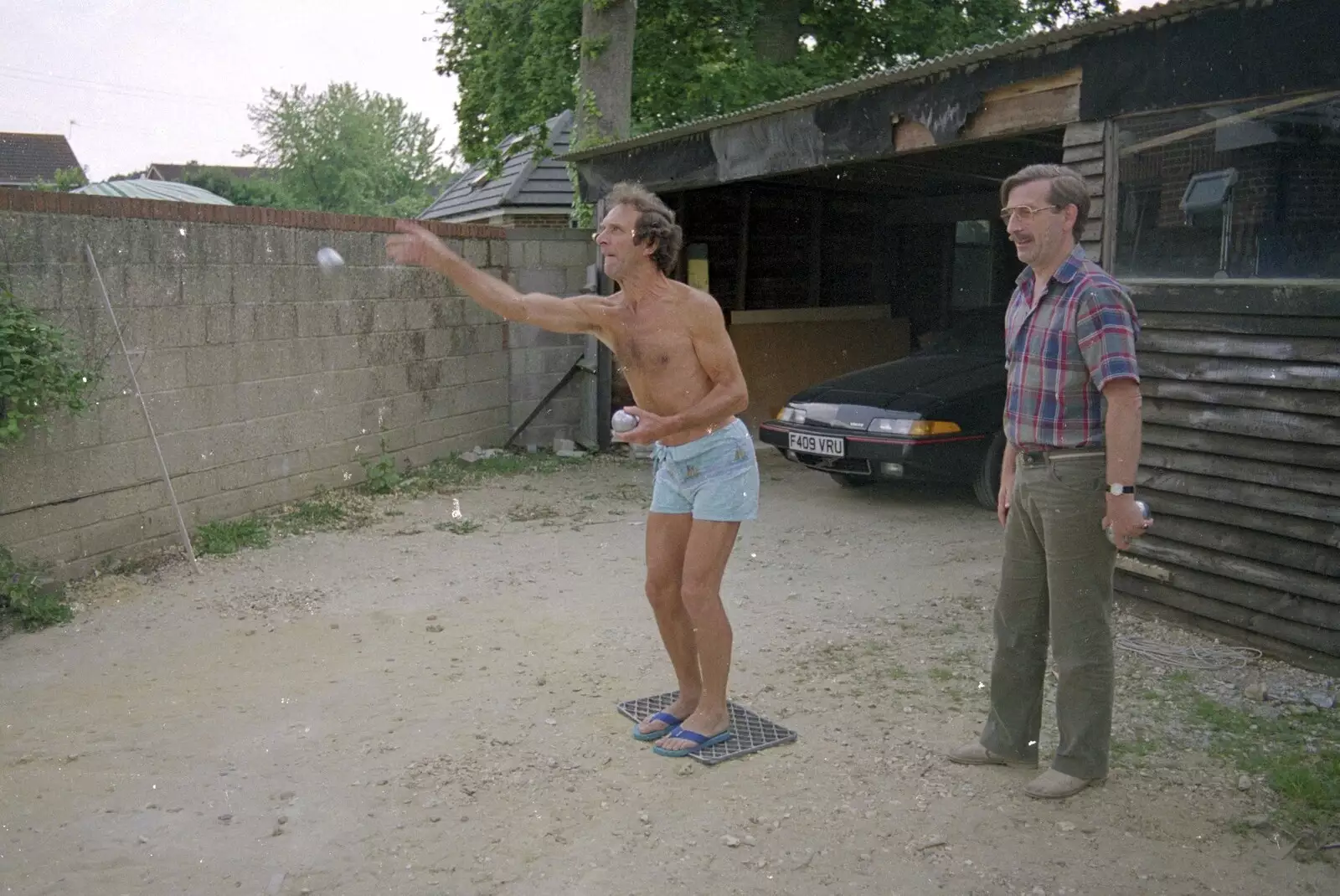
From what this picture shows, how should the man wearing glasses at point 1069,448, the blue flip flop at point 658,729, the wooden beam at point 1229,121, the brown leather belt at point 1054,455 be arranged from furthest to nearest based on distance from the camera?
1. the wooden beam at point 1229,121
2. the blue flip flop at point 658,729
3. the brown leather belt at point 1054,455
4. the man wearing glasses at point 1069,448

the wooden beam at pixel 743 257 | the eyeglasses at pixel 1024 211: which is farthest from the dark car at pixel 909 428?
the eyeglasses at pixel 1024 211

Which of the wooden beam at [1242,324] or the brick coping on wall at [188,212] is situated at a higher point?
the brick coping on wall at [188,212]

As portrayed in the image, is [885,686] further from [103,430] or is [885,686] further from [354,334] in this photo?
[354,334]

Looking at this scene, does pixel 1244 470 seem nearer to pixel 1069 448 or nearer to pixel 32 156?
pixel 1069 448

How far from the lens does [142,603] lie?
6445mm

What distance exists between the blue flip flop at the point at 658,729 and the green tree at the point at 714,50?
520 inches

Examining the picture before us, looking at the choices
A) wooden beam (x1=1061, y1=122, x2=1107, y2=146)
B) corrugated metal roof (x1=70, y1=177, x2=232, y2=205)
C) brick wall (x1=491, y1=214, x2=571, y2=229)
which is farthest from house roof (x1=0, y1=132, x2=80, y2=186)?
wooden beam (x1=1061, y1=122, x2=1107, y2=146)

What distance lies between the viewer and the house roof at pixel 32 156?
36844 millimetres

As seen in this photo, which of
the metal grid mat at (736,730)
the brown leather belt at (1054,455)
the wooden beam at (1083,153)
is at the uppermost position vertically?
the wooden beam at (1083,153)

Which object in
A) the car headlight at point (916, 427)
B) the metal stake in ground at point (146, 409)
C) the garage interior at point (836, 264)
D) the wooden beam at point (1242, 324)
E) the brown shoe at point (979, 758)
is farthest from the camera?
the garage interior at point (836, 264)

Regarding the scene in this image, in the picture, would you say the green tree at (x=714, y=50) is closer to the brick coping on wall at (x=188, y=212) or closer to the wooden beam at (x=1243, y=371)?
the brick coping on wall at (x=188, y=212)

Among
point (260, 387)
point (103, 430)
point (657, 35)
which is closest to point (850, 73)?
point (657, 35)

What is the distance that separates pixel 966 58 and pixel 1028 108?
52 centimetres

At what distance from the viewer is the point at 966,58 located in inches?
279
